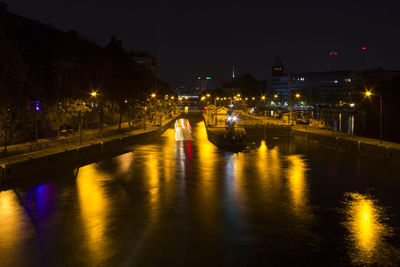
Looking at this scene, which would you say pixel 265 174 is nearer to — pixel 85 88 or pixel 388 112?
pixel 85 88

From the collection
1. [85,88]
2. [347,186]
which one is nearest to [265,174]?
[347,186]

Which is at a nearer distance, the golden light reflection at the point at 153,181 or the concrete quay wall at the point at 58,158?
the golden light reflection at the point at 153,181

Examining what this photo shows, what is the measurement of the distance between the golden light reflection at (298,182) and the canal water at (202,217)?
0.09 m

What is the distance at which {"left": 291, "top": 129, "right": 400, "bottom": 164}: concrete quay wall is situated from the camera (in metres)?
23.8

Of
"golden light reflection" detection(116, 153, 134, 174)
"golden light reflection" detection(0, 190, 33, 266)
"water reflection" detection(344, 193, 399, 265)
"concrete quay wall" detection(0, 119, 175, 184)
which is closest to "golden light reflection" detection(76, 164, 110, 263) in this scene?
"golden light reflection" detection(116, 153, 134, 174)

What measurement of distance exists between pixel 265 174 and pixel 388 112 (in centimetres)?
6832

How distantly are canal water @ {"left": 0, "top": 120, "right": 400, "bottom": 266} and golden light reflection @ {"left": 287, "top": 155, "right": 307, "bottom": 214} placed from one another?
0.29ft

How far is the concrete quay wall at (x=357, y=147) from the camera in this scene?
23.8 metres

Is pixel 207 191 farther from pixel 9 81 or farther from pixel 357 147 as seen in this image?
pixel 9 81

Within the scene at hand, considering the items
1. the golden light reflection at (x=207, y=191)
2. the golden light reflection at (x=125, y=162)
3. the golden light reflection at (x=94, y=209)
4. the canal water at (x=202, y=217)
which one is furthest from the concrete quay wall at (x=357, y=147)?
the golden light reflection at (x=94, y=209)

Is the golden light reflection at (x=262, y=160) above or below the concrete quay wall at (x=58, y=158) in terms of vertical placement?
below

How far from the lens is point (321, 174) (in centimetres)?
1998

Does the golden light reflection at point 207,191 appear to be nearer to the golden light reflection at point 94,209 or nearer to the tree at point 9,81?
the golden light reflection at point 94,209

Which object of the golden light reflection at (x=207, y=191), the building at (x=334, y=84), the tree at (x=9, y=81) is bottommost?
the golden light reflection at (x=207, y=191)
